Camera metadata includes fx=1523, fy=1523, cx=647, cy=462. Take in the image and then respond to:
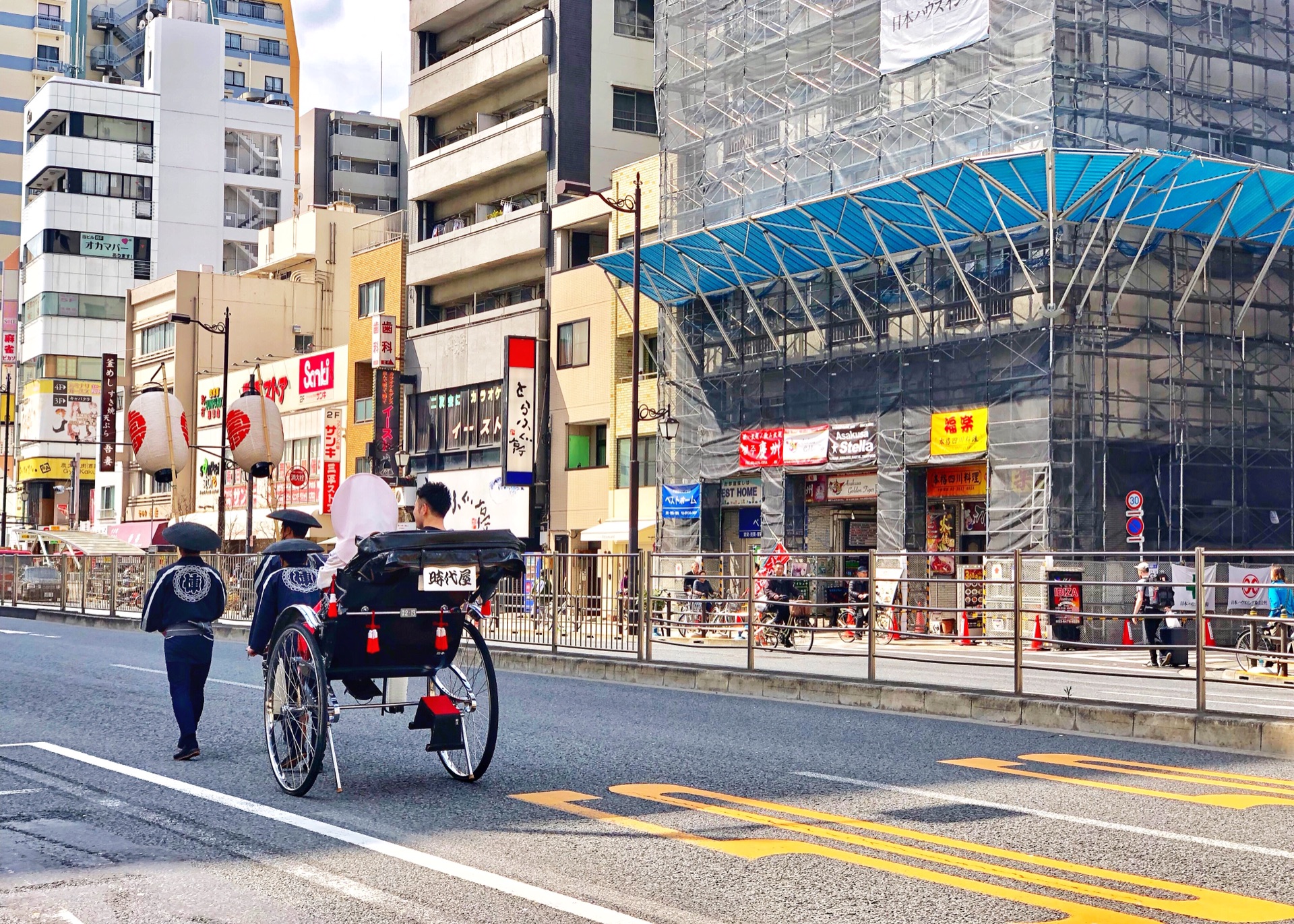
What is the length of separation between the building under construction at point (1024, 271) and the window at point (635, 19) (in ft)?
44.9

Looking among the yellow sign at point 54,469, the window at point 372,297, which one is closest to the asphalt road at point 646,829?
the window at point 372,297

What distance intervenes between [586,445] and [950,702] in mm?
34699

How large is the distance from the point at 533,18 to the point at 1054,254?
86.0 ft

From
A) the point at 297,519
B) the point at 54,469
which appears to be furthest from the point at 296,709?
the point at 54,469

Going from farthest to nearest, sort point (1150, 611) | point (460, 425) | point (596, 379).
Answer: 1. point (460, 425)
2. point (596, 379)
3. point (1150, 611)

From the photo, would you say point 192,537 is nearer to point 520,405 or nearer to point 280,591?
point 280,591

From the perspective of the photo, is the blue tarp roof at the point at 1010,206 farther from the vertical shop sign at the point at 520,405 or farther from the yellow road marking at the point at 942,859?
the yellow road marking at the point at 942,859

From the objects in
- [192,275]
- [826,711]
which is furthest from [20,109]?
[826,711]

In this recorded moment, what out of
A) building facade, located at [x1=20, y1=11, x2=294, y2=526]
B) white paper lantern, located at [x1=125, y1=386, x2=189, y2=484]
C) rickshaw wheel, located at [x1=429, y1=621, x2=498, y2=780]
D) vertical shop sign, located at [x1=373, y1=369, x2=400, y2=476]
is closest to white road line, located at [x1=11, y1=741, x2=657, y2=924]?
rickshaw wheel, located at [x1=429, y1=621, x2=498, y2=780]

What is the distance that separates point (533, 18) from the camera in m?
52.3

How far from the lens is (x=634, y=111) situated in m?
53.4

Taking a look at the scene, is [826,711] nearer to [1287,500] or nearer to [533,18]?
[1287,500]

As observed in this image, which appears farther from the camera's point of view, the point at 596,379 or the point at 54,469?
the point at 54,469

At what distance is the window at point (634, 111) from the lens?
52.7 meters
